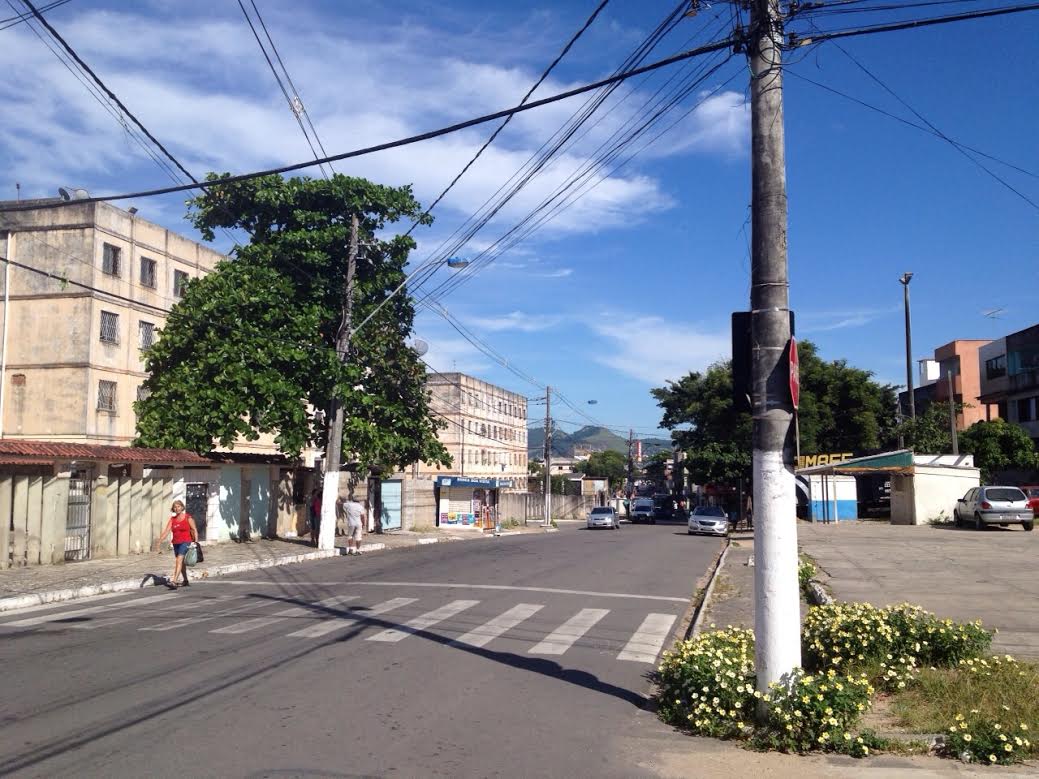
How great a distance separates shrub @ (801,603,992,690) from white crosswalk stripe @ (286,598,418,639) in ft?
19.0

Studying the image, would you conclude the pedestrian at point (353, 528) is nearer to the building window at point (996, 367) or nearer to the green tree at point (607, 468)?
the building window at point (996, 367)

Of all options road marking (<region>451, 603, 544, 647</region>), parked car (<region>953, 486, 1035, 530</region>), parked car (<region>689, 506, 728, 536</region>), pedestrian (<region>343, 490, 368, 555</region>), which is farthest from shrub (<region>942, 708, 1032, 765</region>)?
parked car (<region>689, 506, 728, 536</region>)

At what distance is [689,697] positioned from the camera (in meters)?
7.25

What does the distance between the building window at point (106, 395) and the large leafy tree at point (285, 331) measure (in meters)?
12.3

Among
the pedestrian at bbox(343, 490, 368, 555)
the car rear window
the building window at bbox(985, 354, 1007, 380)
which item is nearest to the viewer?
the pedestrian at bbox(343, 490, 368, 555)

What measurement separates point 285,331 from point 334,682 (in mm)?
18832

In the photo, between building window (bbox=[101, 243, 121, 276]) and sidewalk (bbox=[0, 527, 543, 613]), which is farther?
building window (bbox=[101, 243, 121, 276])

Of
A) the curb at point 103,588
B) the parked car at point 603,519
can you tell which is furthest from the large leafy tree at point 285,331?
the parked car at point 603,519

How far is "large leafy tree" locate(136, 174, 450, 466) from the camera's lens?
24969 mm

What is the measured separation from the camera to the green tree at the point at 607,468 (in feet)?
457

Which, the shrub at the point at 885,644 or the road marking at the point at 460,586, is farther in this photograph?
the road marking at the point at 460,586

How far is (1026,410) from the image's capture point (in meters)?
52.8

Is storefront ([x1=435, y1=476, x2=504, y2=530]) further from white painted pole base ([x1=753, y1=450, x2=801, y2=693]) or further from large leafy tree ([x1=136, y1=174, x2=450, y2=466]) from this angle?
white painted pole base ([x1=753, y1=450, x2=801, y2=693])

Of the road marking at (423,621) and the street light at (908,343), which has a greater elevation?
the street light at (908,343)
